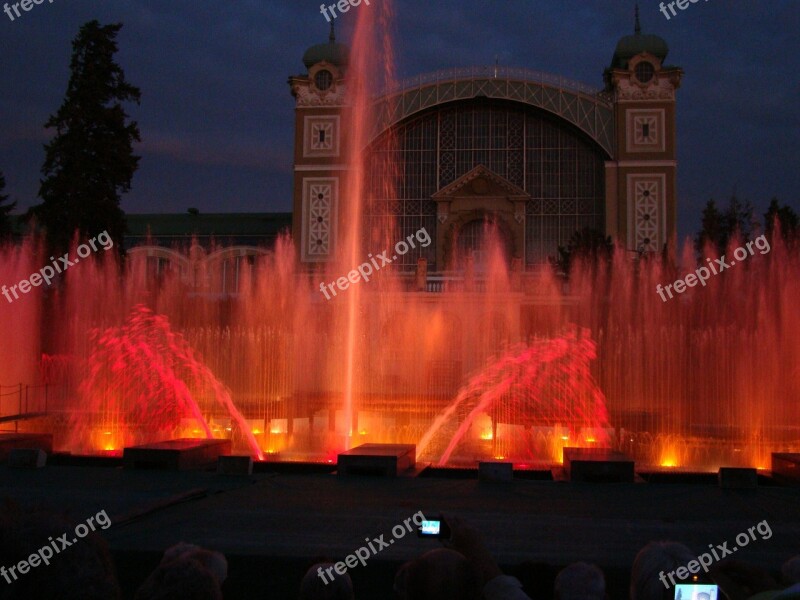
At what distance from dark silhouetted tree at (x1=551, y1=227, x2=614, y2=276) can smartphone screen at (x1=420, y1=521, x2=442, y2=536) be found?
30.0 meters

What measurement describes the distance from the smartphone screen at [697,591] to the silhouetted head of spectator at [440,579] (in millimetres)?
661

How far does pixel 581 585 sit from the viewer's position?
9.62 feet

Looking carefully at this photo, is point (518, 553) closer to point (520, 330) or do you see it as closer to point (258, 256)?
point (520, 330)

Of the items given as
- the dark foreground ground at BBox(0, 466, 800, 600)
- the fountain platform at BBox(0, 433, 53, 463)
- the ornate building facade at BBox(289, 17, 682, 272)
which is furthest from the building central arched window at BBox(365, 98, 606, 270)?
the dark foreground ground at BBox(0, 466, 800, 600)

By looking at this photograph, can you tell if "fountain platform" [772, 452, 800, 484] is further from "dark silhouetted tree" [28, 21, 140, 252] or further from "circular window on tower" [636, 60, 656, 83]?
"circular window on tower" [636, 60, 656, 83]

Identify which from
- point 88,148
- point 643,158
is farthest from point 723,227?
point 88,148

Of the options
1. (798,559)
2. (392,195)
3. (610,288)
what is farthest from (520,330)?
(798,559)

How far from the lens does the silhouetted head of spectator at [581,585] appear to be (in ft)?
9.61

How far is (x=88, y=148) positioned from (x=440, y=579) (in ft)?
88.1

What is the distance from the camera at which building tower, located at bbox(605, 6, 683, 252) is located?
38812 millimetres

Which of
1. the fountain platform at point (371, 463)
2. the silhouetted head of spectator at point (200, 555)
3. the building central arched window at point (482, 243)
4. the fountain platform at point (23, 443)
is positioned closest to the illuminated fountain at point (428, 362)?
the fountain platform at point (23, 443)

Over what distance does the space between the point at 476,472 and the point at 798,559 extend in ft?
24.2

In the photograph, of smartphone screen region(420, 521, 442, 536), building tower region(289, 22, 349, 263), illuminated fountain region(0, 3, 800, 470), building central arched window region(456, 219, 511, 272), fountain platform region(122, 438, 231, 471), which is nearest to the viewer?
smartphone screen region(420, 521, 442, 536)

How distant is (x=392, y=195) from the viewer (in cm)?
4094
